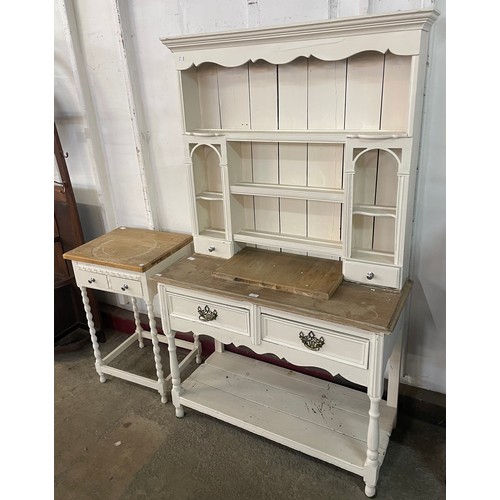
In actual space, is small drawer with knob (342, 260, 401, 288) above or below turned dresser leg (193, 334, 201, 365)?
above

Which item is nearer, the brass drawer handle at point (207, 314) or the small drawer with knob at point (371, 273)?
the small drawer with knob at point (371, 273)

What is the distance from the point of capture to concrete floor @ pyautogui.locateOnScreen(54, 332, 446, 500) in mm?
1828

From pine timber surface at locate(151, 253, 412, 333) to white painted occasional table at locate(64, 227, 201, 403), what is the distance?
0.57 feet

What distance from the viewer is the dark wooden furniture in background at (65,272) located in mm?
2621

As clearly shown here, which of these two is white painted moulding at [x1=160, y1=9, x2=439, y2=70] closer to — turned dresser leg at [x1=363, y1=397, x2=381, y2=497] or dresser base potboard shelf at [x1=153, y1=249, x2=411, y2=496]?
dresser base potboard shelf at [x1=153, y1=249, x2=411, y2=496]

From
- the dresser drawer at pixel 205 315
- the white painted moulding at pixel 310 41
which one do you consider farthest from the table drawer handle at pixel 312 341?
the white painted moulding at pixel 310 41

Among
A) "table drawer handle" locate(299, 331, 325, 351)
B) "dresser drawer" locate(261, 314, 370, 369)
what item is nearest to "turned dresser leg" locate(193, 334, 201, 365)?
"dresser drawer" locate(261, 314, 370, 369)

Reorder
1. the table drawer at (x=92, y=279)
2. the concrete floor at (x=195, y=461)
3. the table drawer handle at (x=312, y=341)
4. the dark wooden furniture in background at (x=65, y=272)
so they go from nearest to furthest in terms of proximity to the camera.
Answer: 1. the table drawer handle at (x=312, y=341)
2. the concrete floor at (x=195, y=461)
3. the table drawer at (x=92, y=279)
4. the dark wooden furniture in background at (x=65, y=272)

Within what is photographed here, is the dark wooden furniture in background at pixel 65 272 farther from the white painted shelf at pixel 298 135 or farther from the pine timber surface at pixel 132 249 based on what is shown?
the white painted shelf at pixel 298 135

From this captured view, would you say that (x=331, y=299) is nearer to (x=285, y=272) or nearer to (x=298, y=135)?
(x=285, y=272)

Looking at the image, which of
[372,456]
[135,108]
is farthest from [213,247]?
[372,456]

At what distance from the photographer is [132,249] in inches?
90.5

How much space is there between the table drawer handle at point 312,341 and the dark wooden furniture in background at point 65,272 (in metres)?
1.70

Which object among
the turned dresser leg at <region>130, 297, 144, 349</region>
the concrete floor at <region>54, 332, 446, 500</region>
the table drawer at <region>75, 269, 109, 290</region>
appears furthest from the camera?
the turned dresser leg at <region>130, 297, 144, 349</region>
